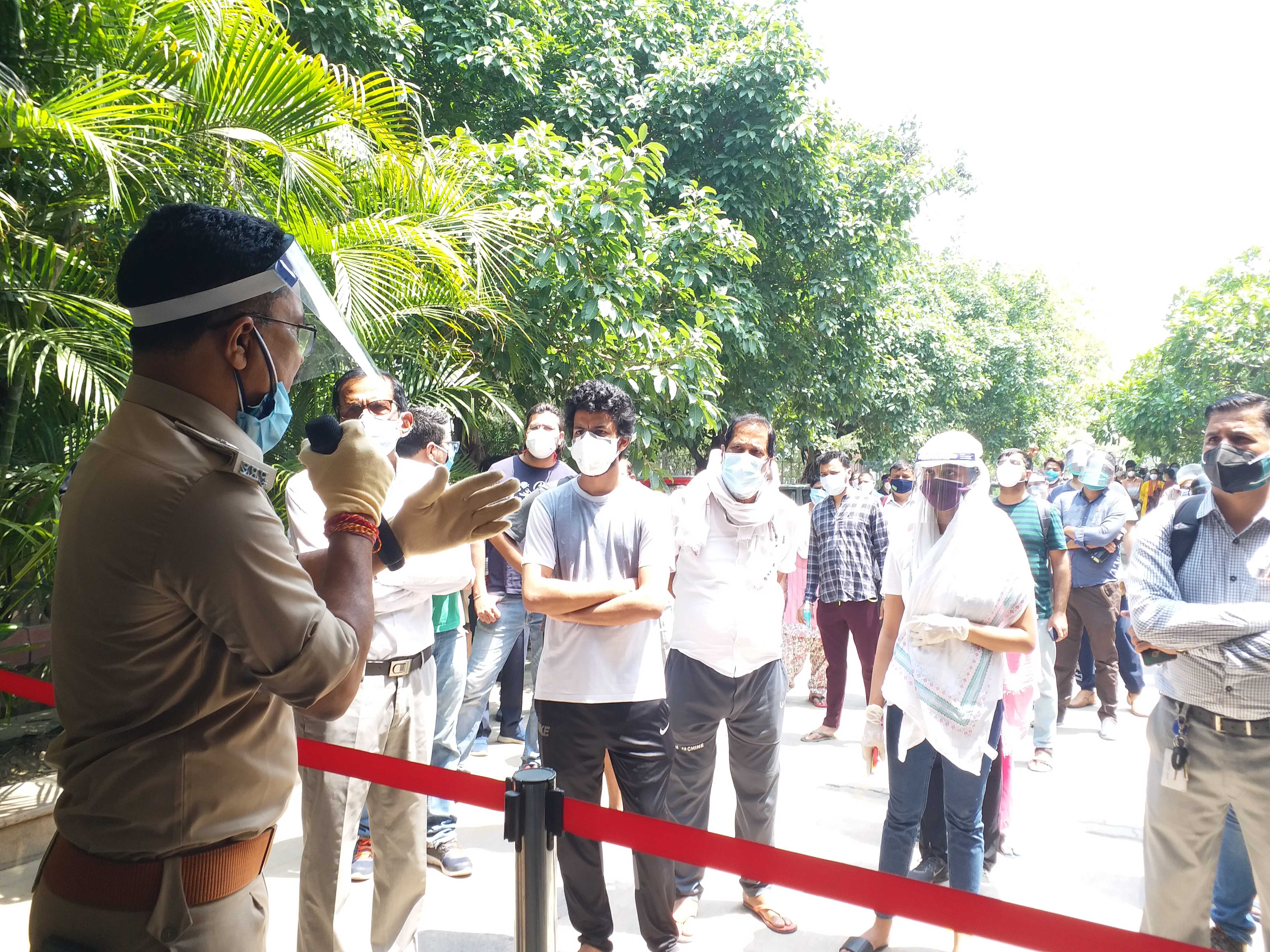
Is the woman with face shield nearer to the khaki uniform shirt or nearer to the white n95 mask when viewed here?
the white n95 mask

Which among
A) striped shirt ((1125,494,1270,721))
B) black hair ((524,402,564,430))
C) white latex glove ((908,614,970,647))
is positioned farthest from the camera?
black hair ((524,402,564,430))

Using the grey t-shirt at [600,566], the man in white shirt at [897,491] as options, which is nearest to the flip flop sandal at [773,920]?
the grey t-shirt at [600,566]

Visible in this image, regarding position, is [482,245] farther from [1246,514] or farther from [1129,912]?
[1129,912]

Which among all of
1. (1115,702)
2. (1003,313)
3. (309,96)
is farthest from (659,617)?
(1003,313)

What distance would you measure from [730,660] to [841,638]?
10.6ft

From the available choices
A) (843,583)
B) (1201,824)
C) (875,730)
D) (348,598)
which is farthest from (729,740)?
(843,583)

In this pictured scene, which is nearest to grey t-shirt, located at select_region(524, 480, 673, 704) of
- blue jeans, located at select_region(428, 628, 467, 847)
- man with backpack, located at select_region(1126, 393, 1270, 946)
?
blue jeans, located at select_region(428, 628, 467, 847)

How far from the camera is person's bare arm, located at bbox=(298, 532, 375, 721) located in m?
1.48

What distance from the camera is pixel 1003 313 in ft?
148

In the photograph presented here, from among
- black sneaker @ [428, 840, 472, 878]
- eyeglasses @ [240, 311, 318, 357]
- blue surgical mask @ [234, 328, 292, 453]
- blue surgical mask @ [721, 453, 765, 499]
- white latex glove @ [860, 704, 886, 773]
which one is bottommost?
black sneaker @ [428, 840, 472, 878]

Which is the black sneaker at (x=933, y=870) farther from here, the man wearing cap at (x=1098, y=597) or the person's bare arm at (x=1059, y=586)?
the man wearing cap at (x=1098, y=597)

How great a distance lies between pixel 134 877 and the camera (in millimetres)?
1367

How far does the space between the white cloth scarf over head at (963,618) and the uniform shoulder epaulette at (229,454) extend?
2.60m

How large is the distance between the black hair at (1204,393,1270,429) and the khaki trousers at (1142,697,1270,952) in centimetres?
97
